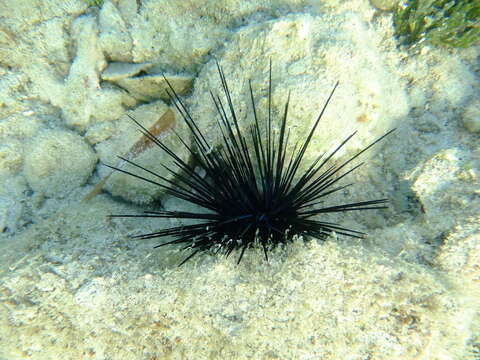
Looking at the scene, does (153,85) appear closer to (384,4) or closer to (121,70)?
(121,70)

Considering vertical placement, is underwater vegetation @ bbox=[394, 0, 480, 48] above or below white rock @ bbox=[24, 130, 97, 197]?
above

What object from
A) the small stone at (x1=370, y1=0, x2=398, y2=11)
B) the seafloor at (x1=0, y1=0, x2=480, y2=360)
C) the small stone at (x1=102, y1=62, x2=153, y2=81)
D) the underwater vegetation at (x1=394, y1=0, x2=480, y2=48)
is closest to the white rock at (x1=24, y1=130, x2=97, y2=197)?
the seafloor at (x1=0, y1=0, x2=480, y2=360)

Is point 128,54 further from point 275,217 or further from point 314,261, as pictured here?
point 314,261

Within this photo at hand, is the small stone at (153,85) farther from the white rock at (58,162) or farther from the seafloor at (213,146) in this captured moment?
the white rock at (58,162)

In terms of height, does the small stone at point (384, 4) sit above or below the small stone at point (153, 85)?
above

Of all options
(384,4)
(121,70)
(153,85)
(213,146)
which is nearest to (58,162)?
(121,70)

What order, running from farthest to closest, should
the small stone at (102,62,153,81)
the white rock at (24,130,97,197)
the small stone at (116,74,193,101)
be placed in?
1. the white rock at (24,130,97,197)
2. the small stone at (102,62,153,81)
3. the small stone at (116,74,193,101)

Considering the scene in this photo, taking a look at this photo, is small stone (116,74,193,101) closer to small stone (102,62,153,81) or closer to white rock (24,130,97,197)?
small stone (102,62,153,81)

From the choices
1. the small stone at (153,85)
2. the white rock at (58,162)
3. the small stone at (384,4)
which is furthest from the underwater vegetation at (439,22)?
the white rock at (58,162)
